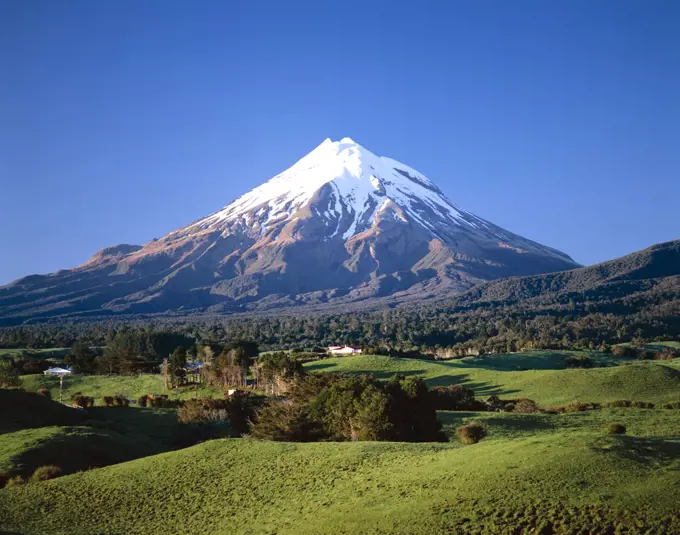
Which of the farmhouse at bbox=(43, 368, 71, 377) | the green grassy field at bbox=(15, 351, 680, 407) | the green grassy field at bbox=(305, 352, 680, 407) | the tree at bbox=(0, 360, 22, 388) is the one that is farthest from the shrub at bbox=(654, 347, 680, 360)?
the tree at bbox=(0, 360, 22, 388)

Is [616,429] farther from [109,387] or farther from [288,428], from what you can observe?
[109,387]

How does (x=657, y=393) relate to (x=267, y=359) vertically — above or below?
below

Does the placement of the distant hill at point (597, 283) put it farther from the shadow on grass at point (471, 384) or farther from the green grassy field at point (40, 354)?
the green grassy field at point (40, 354)

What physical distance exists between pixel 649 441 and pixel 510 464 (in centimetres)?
518

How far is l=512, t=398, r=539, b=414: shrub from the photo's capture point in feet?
136

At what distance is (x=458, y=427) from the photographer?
110 ft

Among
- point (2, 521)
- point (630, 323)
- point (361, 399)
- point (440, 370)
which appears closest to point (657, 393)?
point (440, 370)

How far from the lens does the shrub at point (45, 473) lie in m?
25.4

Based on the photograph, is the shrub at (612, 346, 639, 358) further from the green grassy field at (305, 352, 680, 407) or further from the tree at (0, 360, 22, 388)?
the tree at (0, 360, 22, 388)

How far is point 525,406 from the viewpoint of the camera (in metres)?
42.1

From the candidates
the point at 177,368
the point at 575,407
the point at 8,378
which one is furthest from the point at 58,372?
the point at 575,407

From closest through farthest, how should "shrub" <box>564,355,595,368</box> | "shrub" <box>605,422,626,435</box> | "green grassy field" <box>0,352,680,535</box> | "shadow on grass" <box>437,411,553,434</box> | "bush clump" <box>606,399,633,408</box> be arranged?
"green grassy field" <box>0,352,680,535</box> < "shrub" <box>605,422,626,435</box> < "shadow on grass" <box>437,411,553,434</box> < "bush clump" <box>606,399,633,408</box> < "shrub" <box>564,355,595,368</box>

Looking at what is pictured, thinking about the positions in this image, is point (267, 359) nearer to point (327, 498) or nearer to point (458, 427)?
point (458, 427)

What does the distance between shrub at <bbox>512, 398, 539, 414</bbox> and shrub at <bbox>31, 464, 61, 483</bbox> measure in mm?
25973
